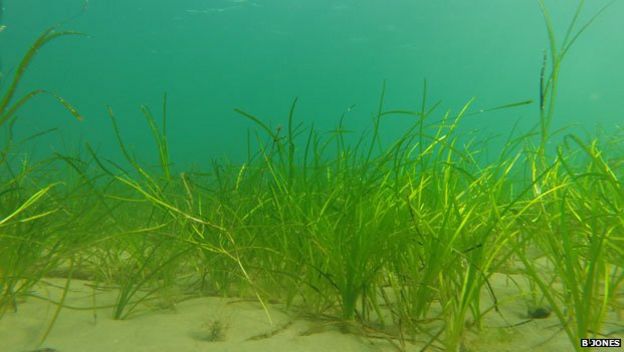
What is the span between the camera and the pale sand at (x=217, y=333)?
1.65 m

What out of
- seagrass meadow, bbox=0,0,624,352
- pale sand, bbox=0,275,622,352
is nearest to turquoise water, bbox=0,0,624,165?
seagrass meadow, bbox=0,0,624,352

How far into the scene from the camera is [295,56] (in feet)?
164

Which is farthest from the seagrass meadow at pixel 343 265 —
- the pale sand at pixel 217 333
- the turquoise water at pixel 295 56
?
the turquoise water at pixel 295 56

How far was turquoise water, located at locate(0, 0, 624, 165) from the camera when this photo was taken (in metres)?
36.4

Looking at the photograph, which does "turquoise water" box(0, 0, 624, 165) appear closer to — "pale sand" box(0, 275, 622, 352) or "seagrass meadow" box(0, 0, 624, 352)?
"seagrass meadow" box(0, 0, 624, 352)

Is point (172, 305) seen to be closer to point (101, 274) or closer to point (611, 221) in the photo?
point (101, 274)

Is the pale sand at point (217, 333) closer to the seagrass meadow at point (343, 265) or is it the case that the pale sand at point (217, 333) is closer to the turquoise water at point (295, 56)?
the seagrass meadow at point (343, 265)

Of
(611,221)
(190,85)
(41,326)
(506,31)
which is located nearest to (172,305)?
(41,326)

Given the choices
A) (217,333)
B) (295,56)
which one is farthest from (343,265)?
(295,56)

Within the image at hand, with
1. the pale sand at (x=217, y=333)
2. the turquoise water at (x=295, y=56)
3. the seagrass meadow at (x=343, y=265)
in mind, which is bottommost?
the pale sand at (x=217, y=333)

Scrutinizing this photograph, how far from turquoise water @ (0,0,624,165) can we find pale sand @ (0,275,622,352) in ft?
63.6

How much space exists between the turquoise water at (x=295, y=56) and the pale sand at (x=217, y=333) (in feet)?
63.6

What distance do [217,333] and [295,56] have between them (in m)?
50.7

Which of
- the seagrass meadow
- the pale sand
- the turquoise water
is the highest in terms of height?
the turquoise water
